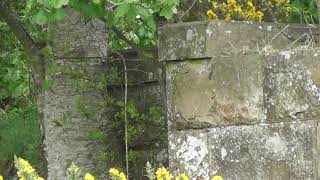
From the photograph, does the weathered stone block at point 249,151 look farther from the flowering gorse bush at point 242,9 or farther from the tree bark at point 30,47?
the tree bark at point 30,47

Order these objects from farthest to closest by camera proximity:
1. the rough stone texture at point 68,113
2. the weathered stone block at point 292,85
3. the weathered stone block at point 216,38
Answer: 1. the rough stone texture at point 68,113
2. the weathered stone block at point 216,38
3. the weathered stone block at point 292,85

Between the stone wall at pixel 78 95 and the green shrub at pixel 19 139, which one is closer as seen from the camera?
the stone wall at pixel 78 95

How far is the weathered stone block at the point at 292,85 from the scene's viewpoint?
320cm

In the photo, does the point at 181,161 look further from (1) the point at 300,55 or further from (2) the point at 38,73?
(2) the point at 38,73

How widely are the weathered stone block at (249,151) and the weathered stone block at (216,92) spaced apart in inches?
2.1

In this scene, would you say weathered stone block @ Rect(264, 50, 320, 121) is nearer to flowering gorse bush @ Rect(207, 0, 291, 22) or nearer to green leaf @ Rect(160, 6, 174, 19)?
green leaf @ Rect(160, 6, 174, 19)

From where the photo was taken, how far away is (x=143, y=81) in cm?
486

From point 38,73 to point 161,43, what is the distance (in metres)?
1.40

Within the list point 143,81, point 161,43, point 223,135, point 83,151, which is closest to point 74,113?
point 83,151

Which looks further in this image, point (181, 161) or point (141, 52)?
point (141, 52)

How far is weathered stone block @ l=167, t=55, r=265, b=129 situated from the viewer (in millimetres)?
3328

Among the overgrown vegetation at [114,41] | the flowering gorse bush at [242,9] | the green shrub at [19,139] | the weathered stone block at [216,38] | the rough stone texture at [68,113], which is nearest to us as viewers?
the weathered stone block at [216,38]

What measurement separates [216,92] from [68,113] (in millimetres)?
1434

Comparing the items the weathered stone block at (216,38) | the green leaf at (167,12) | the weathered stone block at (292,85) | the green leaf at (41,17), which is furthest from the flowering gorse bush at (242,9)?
the green leaf at (41,17)
